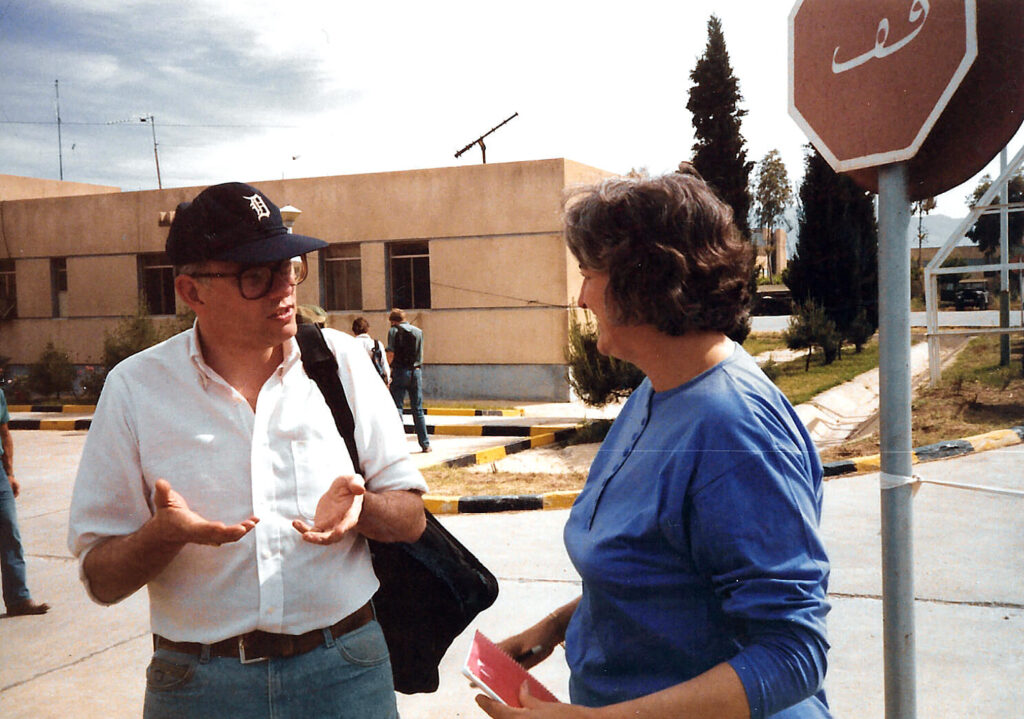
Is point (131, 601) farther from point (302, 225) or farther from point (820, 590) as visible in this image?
point (820, 590)

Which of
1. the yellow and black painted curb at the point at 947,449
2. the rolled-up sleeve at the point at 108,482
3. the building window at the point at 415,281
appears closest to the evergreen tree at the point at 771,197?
the rolled-up sleeve at the point at 108,482

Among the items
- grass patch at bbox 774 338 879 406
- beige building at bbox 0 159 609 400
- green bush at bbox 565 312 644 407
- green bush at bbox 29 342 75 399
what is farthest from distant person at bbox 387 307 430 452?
green bush at bbox 29 342 75 399

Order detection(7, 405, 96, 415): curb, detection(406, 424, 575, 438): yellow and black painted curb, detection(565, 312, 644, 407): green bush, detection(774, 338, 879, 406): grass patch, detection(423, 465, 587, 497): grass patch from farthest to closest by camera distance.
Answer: detection(406, 424, 575, 438): yellow and black painted curb
detection(565, 312, 644, 407): green bush
detection(423, 465, 587, 497): grass patch
detection(774, 338, 879, 406): grass patch
detection(7, 405, 96, 415): curb

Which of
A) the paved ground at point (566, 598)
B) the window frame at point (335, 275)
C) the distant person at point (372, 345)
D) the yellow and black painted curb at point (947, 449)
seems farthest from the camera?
the distant person at point (372, 345)

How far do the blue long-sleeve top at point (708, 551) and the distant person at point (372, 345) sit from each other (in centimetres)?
614

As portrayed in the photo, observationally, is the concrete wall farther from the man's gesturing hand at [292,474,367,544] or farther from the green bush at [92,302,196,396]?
the man's gesturing hand at [292,474,367,544]

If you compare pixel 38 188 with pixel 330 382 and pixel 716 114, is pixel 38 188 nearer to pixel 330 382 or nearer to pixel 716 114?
pixel 330 382

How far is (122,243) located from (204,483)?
0.76 meters

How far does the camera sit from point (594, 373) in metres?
8.01

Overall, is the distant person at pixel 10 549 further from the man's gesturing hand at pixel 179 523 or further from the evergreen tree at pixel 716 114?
the evergreen tree at pixel 716 114

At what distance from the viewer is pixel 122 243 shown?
1.83 m

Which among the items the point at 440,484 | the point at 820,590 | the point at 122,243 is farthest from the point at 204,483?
the point at 440,484

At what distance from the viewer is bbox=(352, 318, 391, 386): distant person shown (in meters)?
7.41

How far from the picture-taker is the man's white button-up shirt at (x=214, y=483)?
1307mm
